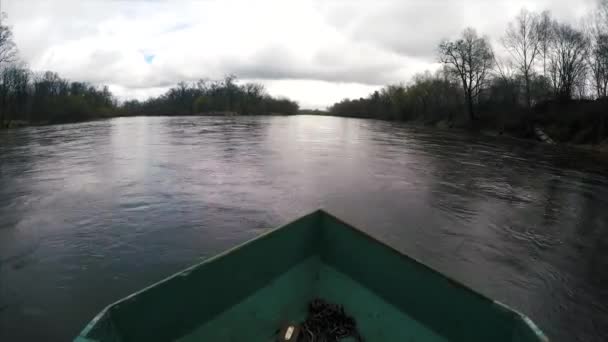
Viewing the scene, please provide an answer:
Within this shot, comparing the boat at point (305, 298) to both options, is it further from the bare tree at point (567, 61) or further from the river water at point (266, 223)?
the bare tree at point (567, 61)

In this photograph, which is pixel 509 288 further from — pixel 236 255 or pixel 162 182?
pixel 162 182

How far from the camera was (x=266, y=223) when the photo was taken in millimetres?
6922

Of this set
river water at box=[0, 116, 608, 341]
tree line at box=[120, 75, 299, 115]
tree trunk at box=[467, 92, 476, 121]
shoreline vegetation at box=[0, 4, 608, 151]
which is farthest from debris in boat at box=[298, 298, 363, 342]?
tree line at box=[120, 75, 299, 115]

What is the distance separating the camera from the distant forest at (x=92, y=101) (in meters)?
55.2

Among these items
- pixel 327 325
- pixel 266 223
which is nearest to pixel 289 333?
pixel 327 325

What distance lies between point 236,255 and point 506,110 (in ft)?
160

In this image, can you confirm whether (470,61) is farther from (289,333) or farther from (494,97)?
(289,333)

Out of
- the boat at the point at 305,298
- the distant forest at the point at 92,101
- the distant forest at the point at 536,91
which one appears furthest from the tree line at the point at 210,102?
the boat at the point at 305,298

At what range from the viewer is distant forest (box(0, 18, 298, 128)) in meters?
55.2

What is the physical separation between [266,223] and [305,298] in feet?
10.9

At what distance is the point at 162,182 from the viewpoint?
1016 cm

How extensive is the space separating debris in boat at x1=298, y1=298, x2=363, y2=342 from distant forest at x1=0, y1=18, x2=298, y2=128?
158ft

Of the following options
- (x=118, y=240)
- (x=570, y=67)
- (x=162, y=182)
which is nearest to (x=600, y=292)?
(x=118, y=240)

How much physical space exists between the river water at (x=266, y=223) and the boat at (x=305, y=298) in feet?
6.06
